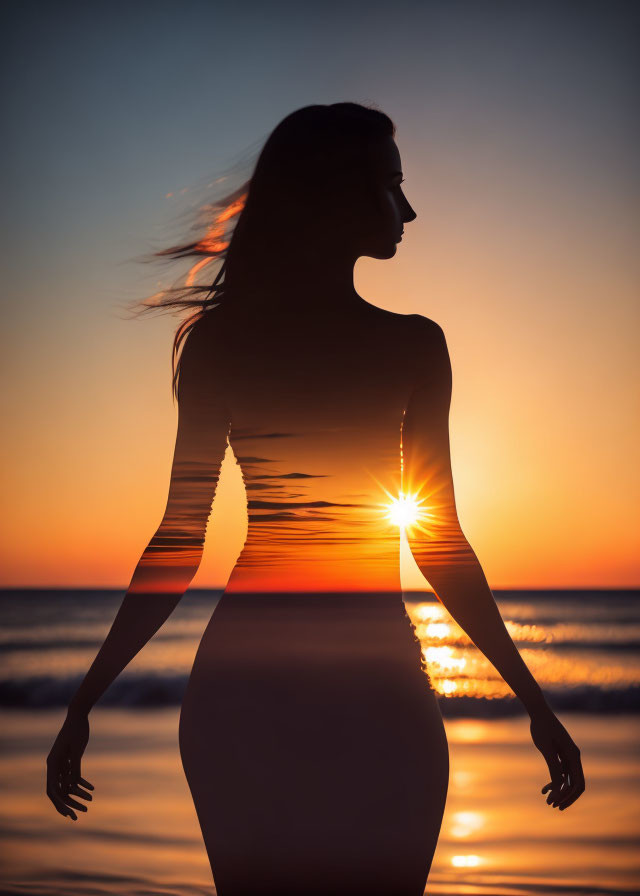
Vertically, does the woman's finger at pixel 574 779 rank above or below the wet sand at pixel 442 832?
above

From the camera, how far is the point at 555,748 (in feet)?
4.68

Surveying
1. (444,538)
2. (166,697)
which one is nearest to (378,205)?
(444,538)

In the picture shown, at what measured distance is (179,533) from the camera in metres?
1.46

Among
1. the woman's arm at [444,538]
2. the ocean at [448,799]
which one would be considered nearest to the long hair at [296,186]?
the woman's arm at [444,538]

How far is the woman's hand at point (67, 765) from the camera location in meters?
1.47

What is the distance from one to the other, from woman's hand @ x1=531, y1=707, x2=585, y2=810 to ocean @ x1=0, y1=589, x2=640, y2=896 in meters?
0.63

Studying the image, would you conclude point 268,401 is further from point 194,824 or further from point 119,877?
point 194,824

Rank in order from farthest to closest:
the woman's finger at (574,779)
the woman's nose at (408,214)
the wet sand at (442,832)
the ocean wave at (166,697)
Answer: the ocean wave at (166,697) < the wet sand at (442,832) < the woman's nose at (408,214) < the woman's finger at (574,779)

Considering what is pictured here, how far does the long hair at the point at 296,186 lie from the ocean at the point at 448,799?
1.03m

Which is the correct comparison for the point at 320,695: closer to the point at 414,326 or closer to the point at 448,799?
the point at 414,326

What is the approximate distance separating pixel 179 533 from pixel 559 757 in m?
0.65

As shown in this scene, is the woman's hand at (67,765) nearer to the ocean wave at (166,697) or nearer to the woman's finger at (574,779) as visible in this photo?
the woman's finger at (574,779)

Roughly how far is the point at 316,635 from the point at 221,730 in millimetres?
191

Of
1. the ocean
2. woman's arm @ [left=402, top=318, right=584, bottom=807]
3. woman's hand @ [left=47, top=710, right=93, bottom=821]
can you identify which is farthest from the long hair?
the ocean
